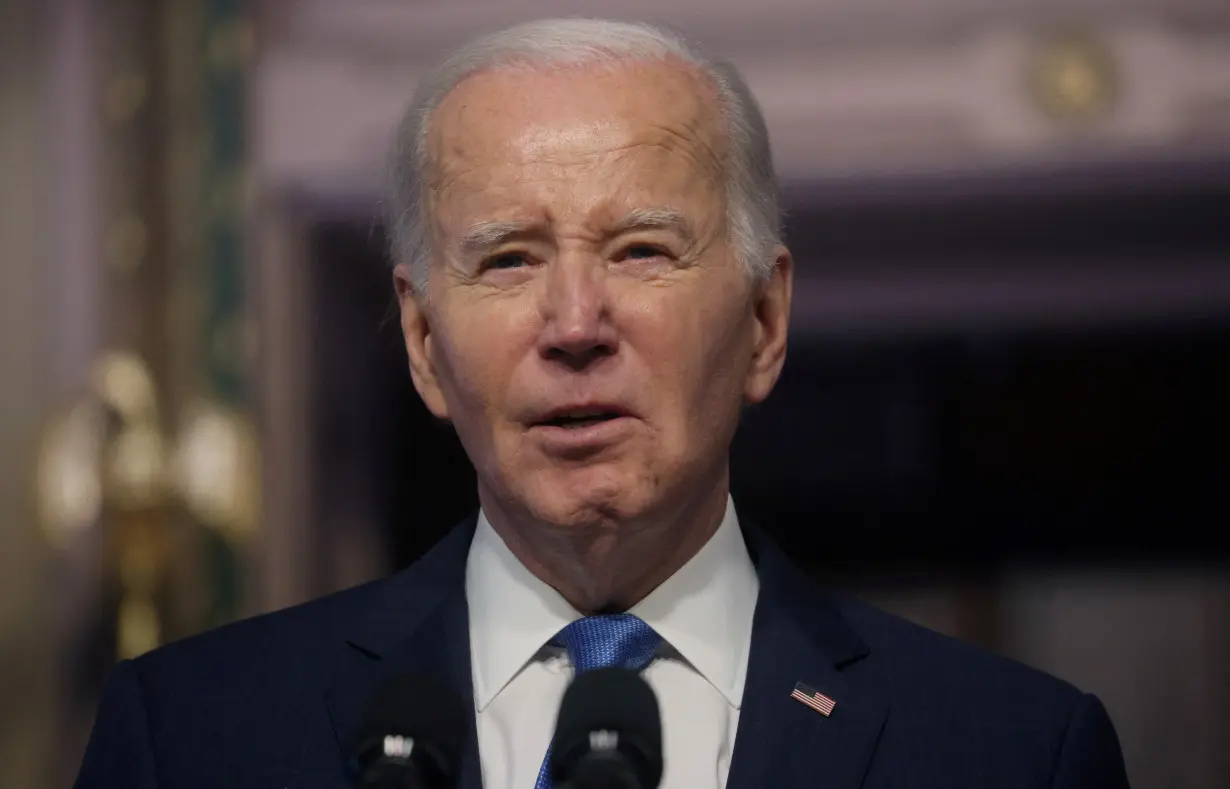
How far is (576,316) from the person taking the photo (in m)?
1.42

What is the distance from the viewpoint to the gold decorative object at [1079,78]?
2.37 metres

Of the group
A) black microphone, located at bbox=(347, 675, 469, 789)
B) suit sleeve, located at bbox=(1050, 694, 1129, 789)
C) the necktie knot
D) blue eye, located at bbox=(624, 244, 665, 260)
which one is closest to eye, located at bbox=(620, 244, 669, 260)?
blue eye, located at bbox=(624, 244, 665, 260)

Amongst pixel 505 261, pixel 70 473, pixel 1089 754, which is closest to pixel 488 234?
pixel 505 261

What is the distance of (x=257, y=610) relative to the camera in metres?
2.54

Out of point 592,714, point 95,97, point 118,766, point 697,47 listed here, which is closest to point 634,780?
point 592,714

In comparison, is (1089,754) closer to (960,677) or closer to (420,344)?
(960,677)

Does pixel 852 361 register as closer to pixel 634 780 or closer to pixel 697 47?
pixel 697 47

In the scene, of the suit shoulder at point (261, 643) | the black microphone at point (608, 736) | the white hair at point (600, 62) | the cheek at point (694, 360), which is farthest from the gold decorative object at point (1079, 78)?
the black microphone at point (608, 736)

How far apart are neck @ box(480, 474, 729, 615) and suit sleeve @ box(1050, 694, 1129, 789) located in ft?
1.34

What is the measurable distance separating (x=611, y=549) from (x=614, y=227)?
1.02 ft

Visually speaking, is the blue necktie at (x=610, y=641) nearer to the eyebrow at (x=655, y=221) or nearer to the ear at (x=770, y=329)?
the ear at (x=770, y=329)

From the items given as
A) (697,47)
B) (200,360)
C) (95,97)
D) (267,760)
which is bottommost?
(200,360)

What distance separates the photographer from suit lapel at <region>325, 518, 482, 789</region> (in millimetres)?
1513

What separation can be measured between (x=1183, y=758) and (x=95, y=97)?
2034 millimetres
